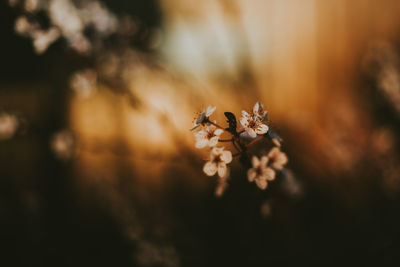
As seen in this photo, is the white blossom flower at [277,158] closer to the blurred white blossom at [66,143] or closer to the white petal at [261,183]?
the white petal at [261,183]

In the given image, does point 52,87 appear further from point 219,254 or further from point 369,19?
point 369,19

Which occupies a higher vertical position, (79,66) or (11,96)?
(11,96)

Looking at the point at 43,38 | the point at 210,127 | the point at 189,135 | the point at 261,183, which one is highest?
the point at 189,135

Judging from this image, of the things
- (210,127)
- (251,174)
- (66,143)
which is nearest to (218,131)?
(210,127)

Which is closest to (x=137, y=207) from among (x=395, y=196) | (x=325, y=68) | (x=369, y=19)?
(x=395, y=196)

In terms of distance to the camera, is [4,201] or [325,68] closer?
[4,201]

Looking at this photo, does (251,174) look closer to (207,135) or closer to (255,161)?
(255,161)

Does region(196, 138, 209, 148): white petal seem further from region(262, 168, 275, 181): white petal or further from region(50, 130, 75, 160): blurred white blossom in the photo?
region(50, 130, 75, 160): blurred white blossom
